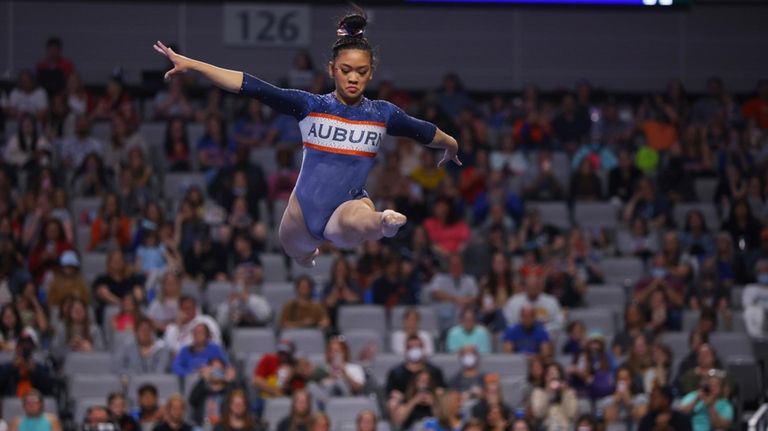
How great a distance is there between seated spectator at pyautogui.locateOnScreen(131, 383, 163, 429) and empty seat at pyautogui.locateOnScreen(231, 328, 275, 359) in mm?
1187

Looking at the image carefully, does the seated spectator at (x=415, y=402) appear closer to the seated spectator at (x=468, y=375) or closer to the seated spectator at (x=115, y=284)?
the seated spectator at (x=468, y=375)

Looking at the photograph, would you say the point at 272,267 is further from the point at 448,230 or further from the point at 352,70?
the point at 352,70

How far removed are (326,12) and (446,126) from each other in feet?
9.89

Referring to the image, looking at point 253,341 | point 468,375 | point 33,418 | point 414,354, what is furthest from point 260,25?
point 33,418

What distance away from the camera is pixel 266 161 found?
14.8 meters

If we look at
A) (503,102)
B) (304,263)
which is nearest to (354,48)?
(304,263)

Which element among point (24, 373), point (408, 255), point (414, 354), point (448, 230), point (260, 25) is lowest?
point (24, 373)

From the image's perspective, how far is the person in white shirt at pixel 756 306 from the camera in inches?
528

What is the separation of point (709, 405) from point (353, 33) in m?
6.84

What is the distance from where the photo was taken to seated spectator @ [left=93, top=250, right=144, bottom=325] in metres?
12.6

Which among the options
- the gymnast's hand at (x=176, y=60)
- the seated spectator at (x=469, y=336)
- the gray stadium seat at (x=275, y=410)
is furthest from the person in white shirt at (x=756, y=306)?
the gymnast's hand at (x=176, y=60)

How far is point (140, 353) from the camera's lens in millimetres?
11930

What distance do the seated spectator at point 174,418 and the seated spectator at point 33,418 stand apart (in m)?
0.83

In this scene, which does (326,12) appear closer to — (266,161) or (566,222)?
(266,161)
